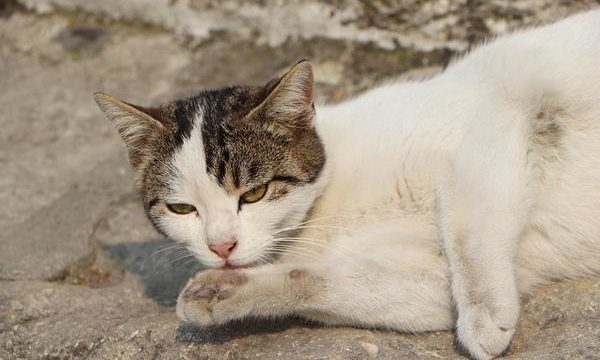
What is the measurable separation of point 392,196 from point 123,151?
7.53ft

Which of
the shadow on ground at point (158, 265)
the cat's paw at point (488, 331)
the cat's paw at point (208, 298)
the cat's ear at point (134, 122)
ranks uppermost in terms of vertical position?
the cat's ear at point (134, 122)

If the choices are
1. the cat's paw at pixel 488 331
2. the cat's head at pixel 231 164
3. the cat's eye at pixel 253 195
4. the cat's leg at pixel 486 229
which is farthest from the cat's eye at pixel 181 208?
the cat's paw at pixel 488 331

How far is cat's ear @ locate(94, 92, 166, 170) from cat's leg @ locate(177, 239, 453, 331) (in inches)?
25.5

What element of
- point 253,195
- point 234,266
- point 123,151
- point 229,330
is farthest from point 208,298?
point 123,151

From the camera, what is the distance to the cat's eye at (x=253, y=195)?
2916mm

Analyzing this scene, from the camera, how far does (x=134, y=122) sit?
3.14 m

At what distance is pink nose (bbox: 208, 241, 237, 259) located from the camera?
279 centimetres

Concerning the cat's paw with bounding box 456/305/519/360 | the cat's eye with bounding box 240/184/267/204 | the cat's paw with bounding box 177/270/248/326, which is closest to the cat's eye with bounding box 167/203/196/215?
the cat's eye with bounding box 240/184/267/204

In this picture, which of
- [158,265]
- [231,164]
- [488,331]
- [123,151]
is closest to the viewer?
[488,331]

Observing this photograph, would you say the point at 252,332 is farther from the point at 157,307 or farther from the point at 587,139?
A: the point at 587,139

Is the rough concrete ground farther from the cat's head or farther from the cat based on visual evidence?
the cat's head

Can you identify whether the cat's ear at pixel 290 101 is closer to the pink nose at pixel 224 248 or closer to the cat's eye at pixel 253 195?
the cat's eye at pixel 253 195

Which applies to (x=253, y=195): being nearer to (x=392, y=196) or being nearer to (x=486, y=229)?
(x=392, y=196)

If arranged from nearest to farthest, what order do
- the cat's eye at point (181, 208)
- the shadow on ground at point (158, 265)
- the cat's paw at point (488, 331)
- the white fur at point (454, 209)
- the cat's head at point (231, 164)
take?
the cat's paw at point (488, 331)
the white fur at point (454, 209)
the cat's head at point (231, 164)
the cat's eye at point (181, 208)
the shadow on ground at point (158, 265)
